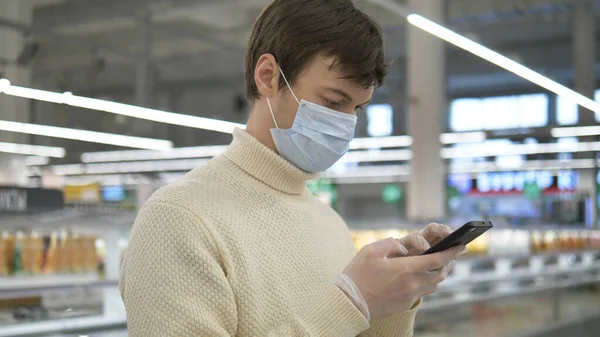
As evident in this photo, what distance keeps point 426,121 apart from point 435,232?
37.1 ft

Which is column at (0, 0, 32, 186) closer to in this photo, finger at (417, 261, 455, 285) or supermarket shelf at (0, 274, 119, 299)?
supermarket shelf at (0, 274, 119, 299)

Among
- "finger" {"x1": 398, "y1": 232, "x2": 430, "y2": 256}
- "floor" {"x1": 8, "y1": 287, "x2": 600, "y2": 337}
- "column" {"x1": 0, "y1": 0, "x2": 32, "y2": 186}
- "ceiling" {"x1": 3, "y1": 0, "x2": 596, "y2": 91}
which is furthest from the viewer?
"ceiling" {"x1": 3, "y1": 0, "x2": 596, "y2": 91}

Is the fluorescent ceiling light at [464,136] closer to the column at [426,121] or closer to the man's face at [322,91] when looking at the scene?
the column at [426,121]

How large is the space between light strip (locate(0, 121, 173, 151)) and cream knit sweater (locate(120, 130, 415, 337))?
10209 mm

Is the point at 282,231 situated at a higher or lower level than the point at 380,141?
higher

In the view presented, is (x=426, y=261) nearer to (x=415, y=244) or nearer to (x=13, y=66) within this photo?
(x=415, y=244)

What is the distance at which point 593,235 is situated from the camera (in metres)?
13.2

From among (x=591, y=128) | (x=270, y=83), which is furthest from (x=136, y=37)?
(x=270, y=83)

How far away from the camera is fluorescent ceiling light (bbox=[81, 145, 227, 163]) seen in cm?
1823

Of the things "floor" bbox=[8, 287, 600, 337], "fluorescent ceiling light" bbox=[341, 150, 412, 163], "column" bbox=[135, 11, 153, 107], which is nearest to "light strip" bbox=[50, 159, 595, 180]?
"fluorescent ceiling light" bbox=[341, 150, 412, 163]

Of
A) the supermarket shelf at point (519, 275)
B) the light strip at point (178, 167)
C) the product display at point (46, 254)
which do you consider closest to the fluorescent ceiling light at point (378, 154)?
the light strip at point (178, 167)

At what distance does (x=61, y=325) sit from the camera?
4.02 metres

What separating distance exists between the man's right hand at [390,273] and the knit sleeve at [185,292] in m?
0.04

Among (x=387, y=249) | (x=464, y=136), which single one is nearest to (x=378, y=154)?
(x=464, y=136)
